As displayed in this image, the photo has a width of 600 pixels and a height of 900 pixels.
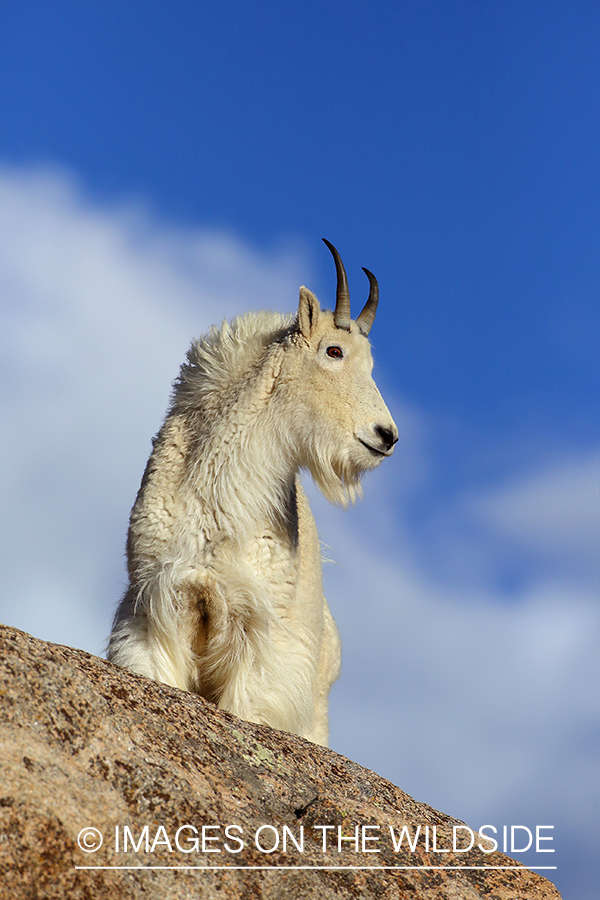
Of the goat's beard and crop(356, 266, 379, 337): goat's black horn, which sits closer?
the goat's beard

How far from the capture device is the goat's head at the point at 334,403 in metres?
7.28

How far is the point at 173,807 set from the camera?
12.9ft

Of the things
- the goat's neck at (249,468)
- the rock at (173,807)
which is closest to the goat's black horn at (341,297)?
the goat's neck at (249,468)

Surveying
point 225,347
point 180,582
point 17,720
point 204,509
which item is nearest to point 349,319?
point 225,347

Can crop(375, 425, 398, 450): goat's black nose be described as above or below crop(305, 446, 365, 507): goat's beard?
above

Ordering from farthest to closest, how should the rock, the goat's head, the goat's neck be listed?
the goat's head
the goat's neck
the rock

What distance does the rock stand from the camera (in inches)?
137
